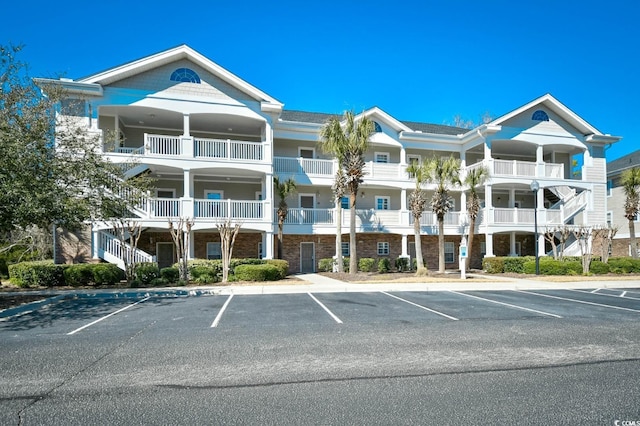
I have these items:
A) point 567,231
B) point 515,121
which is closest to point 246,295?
point 567,231

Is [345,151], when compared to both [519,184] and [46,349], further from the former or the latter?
[46,349]

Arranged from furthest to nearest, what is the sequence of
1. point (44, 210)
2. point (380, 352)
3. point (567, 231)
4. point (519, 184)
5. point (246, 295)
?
point (519, 184) < point (567, 231) < point (246, 295) < point (44, 210) < point (380, 352)

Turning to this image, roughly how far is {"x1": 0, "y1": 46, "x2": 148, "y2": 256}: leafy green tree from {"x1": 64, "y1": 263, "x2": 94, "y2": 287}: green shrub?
313cm

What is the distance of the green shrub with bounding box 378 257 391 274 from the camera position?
22.6 m

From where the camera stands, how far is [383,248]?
997 inches

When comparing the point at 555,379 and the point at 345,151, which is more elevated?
the point at 345,151

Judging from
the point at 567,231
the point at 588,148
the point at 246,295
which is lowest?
the point at 246,295

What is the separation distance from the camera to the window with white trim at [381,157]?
2595 cm

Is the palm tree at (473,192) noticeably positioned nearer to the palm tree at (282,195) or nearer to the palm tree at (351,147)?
the palm tree at (351,147)

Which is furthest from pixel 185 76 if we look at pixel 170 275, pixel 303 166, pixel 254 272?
pixel 254 272

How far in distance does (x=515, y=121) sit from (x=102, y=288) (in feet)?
83.2

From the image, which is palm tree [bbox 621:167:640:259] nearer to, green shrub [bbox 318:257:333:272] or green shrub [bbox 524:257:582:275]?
green shrub [bbox 524:257:582:275]

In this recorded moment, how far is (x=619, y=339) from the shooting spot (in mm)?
7359

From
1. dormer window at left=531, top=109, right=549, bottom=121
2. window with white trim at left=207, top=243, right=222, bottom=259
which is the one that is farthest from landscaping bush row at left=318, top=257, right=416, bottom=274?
dormer window at left=531, top=109, right=549, bottom=121
